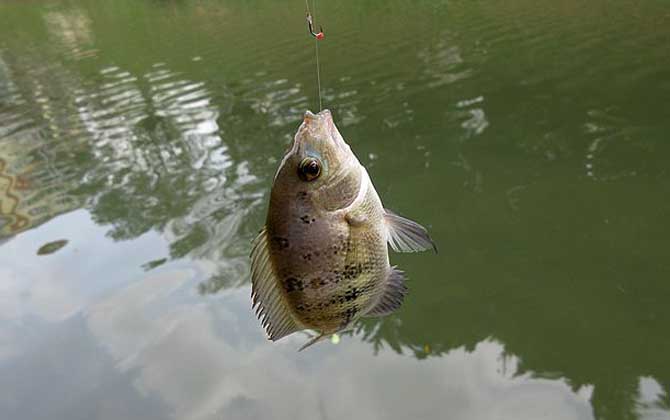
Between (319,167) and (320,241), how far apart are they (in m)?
0.21

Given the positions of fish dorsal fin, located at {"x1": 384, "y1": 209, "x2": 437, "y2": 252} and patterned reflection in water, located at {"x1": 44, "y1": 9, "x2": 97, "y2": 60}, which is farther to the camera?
patterned reflection in water, located at {"x1": 44, "y1": 9, "x2": 97, "y2": 60}

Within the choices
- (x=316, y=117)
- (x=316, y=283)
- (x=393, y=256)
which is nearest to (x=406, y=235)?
(x=316, y=283)

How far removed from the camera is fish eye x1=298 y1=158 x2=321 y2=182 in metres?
1.62

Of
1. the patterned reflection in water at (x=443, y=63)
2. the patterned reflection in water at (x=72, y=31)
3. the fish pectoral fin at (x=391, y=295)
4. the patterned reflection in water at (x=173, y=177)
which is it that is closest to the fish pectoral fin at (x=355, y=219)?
the fish pectoral fin at (x=391, y=295)

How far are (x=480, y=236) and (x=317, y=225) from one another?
4711 millimetres

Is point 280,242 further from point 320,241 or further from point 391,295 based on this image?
point 391,295

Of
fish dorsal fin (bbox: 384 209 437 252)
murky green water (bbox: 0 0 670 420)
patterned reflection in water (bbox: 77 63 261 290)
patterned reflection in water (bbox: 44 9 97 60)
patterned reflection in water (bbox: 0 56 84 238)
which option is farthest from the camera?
patterned reflection in water (bbox: 44 9 97 60)

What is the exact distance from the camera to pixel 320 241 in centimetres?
166

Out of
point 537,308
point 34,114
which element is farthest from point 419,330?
point 34,114

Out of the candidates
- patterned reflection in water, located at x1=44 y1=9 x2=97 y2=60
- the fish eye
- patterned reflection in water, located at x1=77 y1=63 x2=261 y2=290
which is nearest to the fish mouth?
the fish eye

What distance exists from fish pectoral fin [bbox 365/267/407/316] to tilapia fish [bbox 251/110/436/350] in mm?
42

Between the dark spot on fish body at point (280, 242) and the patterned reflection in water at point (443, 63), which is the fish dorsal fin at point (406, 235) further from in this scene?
the patterned reflection in water at point (443, 63)

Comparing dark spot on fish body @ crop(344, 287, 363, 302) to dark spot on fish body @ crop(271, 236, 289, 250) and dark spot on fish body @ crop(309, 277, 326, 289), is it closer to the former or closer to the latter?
dark spot on fish body @ crop(309, 277, 326, 289)

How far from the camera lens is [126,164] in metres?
9.12
